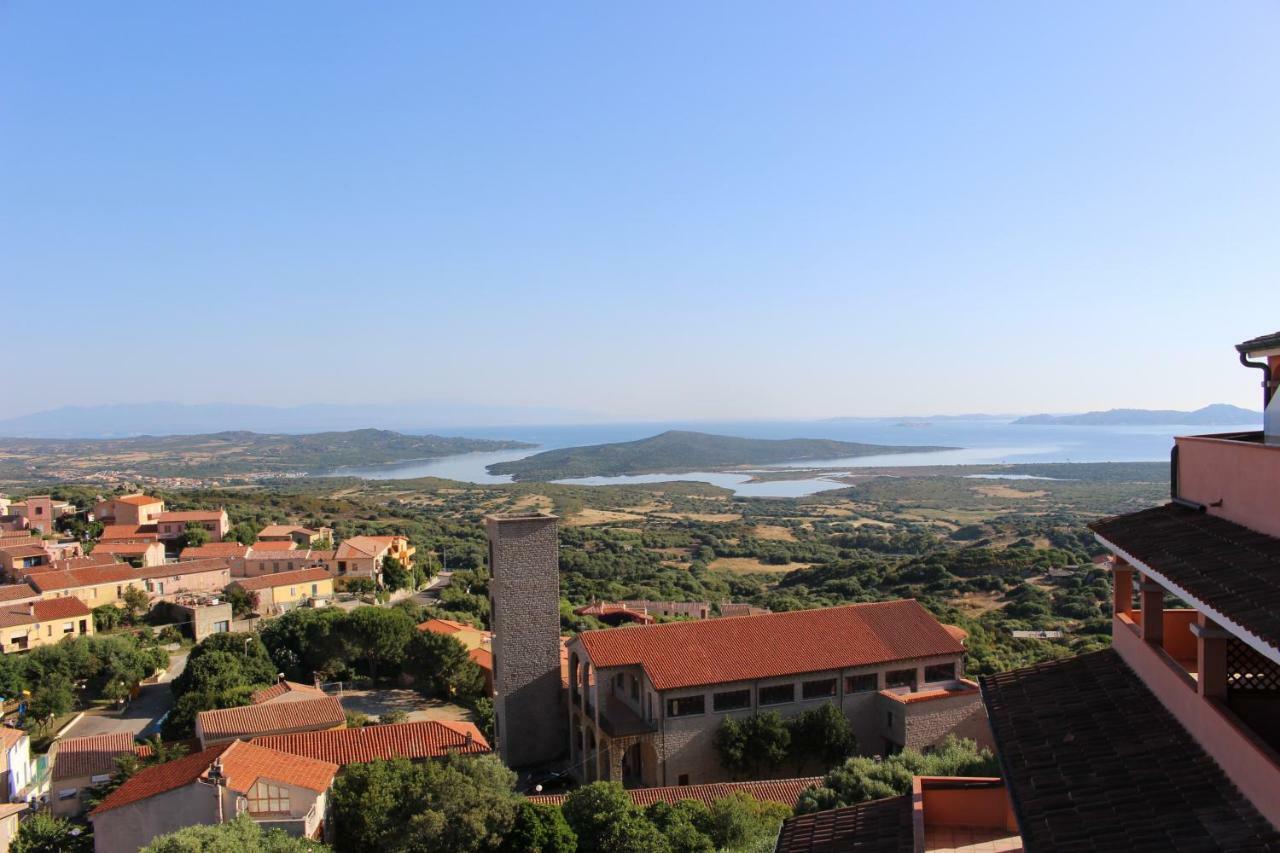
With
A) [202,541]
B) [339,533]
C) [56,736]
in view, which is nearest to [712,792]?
[56,736]

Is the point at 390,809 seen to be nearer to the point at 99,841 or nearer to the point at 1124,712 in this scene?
the point at 99,841

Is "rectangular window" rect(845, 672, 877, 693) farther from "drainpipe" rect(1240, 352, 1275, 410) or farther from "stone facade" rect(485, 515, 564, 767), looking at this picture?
"drainpipe" rect(1240, 352, 1275, 410)

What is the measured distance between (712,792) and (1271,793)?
43.7 ft

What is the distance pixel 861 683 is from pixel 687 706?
4.03m

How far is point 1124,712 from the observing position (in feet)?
17.2

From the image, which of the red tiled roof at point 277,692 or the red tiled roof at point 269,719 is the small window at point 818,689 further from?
the red tiled roof at point 277,692

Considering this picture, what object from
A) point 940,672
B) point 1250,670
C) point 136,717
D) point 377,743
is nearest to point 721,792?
point 940,672

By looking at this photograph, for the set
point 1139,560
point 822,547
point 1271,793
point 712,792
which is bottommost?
point 822,547

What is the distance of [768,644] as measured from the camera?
19.4 metres

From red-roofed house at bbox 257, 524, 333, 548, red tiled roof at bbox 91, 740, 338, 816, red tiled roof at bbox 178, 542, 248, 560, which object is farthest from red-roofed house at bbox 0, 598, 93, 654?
red tiled roof at bbox 91, 740, 338, 816

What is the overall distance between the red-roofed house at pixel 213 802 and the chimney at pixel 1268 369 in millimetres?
14171

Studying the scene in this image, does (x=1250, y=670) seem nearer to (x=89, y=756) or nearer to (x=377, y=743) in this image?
(x=377, y=743)

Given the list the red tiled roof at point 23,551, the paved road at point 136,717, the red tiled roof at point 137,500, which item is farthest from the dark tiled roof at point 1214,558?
the red tiled roof at point 137,500

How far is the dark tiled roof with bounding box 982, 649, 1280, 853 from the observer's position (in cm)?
375
